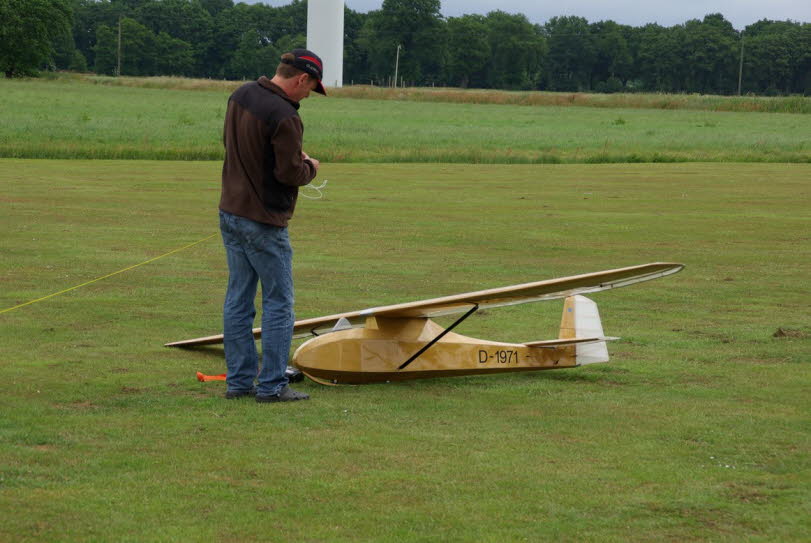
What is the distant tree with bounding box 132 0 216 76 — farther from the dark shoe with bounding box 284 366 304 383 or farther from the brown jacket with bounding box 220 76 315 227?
the brown jacket with bounding box 220 76 315 227

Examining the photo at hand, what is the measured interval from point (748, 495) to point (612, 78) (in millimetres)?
187266

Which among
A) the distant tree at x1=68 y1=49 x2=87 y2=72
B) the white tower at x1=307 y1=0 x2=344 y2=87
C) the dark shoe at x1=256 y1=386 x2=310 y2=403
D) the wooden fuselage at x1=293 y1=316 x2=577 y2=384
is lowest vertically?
the dark shoe at x1=256 y1=386 x2=310 y2=403

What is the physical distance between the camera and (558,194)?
26.3m

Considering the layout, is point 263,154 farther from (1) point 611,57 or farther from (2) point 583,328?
(1) point 611,57

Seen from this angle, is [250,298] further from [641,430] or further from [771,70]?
[771,70]

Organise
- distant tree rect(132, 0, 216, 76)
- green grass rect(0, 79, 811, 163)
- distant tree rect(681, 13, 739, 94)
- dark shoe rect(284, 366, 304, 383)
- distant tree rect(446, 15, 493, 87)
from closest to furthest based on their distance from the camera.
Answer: dark shoe rect(284, 366, 304, 383) → green grass rect(0, 79, 811, 163) → distant tree rect(681, 13, 739, 94) → distant tree rect(446, 15, 493, 87) → distant tree rect(132, 0, 216, 76)

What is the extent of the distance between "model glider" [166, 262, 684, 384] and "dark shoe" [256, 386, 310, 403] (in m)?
0.46

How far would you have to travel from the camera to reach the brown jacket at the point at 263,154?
701 centimetres

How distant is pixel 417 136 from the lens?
46.8 meters

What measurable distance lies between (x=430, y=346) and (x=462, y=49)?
174 metres

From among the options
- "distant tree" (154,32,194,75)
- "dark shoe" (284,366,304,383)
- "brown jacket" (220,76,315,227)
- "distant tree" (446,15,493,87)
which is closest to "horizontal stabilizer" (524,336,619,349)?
"dark shoe" (284,366,304,383)

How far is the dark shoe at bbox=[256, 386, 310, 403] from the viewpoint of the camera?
7285 mm

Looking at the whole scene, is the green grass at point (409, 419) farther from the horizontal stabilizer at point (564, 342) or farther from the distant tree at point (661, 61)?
the distant tree at point (661, 61)

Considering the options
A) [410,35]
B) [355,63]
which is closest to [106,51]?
[355,63]
